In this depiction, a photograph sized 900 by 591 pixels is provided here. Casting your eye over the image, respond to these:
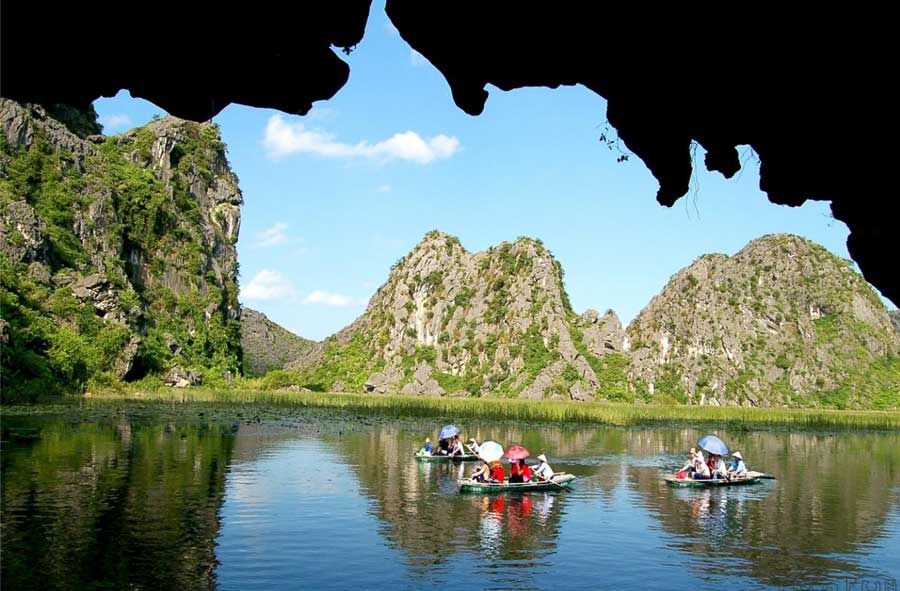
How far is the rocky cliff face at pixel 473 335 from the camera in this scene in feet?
408

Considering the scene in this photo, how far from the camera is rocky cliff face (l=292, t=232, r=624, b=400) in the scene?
4894 inches

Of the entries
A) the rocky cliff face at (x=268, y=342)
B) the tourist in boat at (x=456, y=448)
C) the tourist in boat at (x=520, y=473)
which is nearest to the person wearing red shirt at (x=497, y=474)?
the tourist in boat at (x=520, y=473)

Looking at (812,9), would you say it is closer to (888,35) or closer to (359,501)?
(888,35)

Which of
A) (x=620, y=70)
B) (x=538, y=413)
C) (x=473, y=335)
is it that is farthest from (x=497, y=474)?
(x=473, y=335)

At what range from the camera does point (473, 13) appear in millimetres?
6375

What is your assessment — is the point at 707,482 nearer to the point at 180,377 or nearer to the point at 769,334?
the point at 180,377

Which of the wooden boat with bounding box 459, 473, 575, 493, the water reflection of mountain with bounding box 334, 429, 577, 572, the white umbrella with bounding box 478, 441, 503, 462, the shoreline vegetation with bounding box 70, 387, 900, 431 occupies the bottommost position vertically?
the water reflection of mountain with bounding box 334, 429, 577, 572

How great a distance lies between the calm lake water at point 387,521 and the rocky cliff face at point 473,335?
3251 inches

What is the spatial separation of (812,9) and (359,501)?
71.1ft

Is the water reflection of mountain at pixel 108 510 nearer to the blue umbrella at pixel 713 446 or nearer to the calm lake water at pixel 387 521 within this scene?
the calm lake water at pixel 387 521

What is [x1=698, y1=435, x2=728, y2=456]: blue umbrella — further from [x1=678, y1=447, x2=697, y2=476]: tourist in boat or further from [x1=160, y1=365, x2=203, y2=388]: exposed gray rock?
[x1=160, y1=365, x2=203, y2=388]: exposed gray rock

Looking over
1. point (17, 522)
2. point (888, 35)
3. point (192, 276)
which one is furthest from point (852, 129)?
point (192, 276)

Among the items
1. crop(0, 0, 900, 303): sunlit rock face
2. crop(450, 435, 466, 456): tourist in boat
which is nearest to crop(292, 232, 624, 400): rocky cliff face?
crop(450, 435, 466, 456): tourist in boat

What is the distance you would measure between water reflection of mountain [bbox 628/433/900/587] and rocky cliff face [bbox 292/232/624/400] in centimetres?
8016
